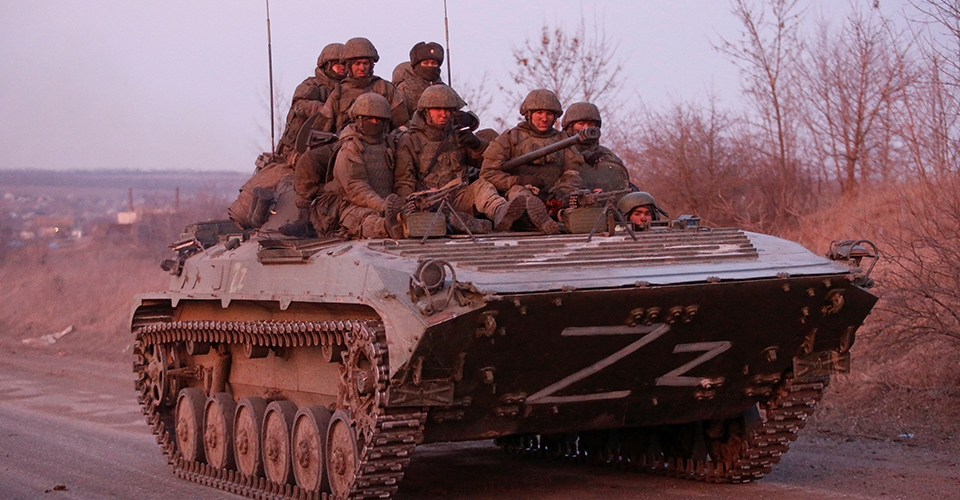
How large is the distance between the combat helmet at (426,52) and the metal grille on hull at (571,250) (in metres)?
4.16

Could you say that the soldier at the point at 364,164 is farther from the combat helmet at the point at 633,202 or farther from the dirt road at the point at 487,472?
the dirt road at the point at 487,472

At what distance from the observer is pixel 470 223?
9789mm

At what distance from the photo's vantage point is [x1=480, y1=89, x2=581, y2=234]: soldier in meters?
10.6

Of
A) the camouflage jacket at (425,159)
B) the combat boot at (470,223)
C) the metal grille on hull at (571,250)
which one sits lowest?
the metal grille on hull at (571,250)

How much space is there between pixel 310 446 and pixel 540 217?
2586 millimetres

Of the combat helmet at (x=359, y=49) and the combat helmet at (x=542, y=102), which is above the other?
the combat helmet at (x=359, y=49)

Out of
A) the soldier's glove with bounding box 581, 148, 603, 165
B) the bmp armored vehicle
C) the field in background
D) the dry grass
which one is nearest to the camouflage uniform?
the soldier's glove with bounding box 581, 148, 603, 165

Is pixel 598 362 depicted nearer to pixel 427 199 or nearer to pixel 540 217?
pixel 540 217

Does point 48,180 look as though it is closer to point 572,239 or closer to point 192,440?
point 192,440

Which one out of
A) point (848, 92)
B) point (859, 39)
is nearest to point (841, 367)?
point (859, 39)

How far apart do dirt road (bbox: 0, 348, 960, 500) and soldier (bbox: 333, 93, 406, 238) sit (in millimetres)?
2385

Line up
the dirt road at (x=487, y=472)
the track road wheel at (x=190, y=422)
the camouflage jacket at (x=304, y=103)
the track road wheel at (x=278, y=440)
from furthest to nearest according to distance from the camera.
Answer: the camouflage jacket at (x=304, y=103), the track road wheel at (x=190, y=422), the track road wheel at (x=278, y=440), the dirt road at (x=487, y=472)

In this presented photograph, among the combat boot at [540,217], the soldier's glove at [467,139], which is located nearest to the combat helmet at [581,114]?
the soldier's glove at [467,139]

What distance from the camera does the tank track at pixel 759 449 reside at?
962cm
